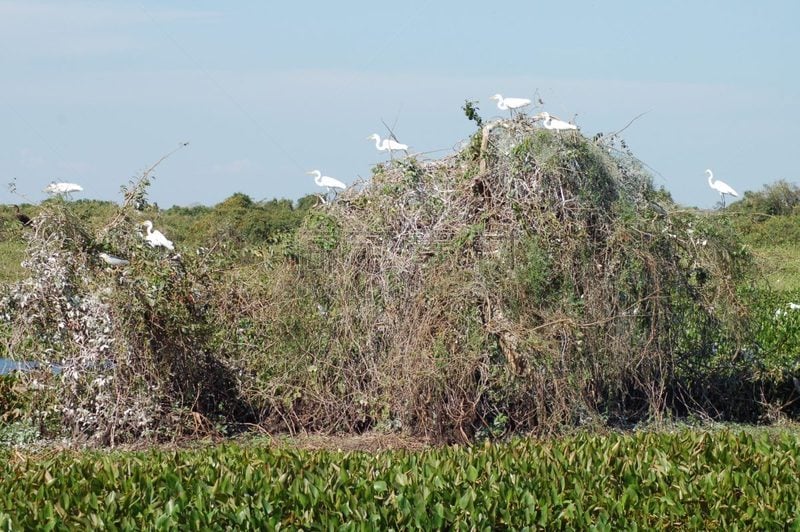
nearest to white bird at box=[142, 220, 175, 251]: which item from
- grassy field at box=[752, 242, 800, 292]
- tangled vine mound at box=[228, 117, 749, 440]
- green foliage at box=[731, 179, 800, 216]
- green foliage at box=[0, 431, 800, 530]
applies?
tangled vine mound at box=[228, 117, 749, 440]

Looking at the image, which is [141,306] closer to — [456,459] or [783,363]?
[456,459]

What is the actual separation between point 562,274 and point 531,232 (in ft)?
1.18

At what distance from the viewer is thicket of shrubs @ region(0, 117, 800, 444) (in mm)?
7363

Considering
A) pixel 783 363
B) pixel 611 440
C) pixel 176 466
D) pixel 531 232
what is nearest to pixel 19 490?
pixel 176 466

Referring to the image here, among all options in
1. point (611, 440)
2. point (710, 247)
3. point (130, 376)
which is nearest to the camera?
point (611, 440)

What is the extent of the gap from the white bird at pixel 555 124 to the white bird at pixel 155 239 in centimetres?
290

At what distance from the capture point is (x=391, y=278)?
7836 millimetres

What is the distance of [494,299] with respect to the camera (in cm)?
736

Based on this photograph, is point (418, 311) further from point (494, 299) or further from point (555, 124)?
point (555, 124)

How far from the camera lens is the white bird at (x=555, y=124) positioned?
313 inches

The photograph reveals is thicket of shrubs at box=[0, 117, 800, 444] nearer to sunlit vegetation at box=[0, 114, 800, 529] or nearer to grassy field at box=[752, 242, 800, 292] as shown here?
sunlit vegetation at box=[0, 114, 800, 529]

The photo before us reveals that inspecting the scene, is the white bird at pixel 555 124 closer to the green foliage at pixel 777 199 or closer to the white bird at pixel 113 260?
the white bird at pixel 113 260

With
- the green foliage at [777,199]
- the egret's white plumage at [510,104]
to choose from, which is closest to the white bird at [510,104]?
the egret's white plumage at [510,104]

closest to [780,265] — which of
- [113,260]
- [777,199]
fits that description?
[113,260]
